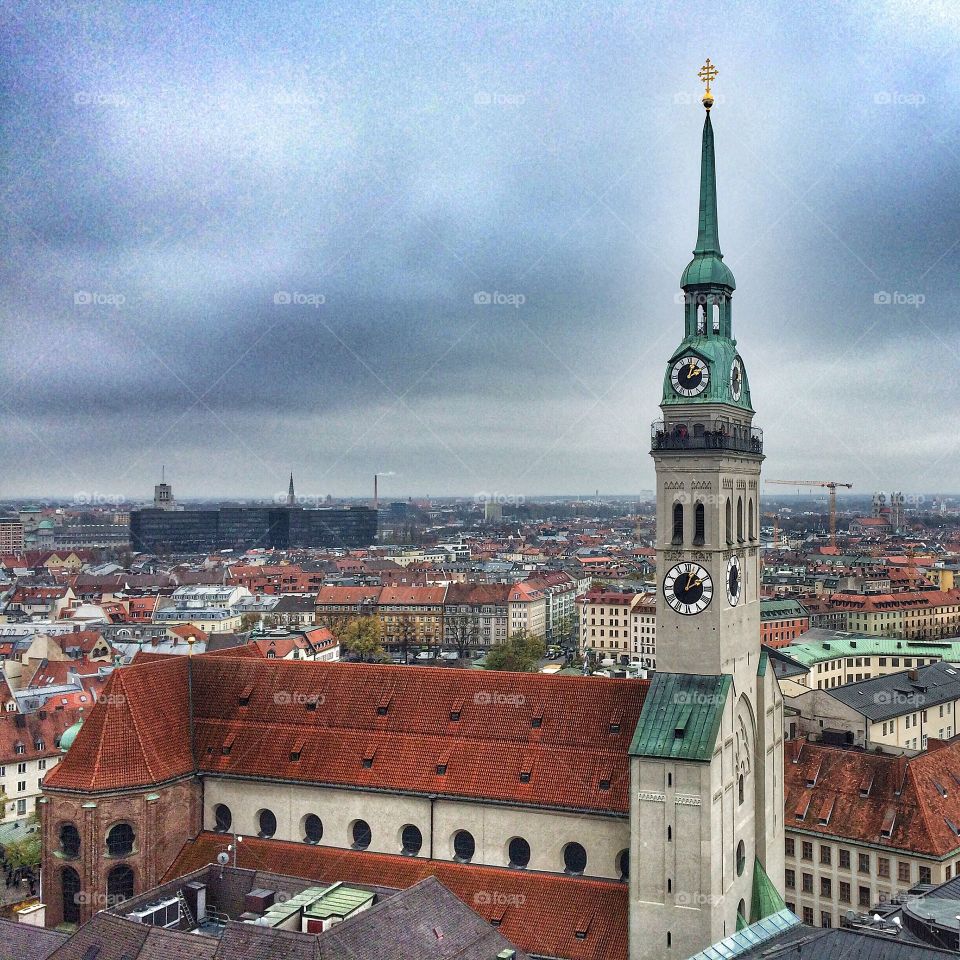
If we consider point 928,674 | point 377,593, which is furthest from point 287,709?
point 377,593

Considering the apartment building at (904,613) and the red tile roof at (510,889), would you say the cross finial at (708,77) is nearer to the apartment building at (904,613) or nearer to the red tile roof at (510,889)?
the red tile roof at (510,889)

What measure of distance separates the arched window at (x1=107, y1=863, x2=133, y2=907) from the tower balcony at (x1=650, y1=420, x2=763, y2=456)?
30256 mm

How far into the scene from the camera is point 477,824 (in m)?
46.8

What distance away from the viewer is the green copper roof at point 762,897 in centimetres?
4684

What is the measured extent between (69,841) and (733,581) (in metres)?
31.9

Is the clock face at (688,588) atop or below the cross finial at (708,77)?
below

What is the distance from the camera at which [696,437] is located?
4641 cm

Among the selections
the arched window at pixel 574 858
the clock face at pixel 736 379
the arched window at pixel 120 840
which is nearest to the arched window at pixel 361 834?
the arched window at pixel 574 858

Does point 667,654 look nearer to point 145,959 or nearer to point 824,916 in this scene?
point 145,959

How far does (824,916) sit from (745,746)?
21275 mm

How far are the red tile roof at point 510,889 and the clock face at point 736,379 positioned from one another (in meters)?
21.1

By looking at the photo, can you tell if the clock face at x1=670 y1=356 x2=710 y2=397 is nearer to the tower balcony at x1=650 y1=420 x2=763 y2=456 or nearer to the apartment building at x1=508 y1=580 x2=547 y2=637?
the tower balcony at x1=650 y1=420 x2=763 y2=456
